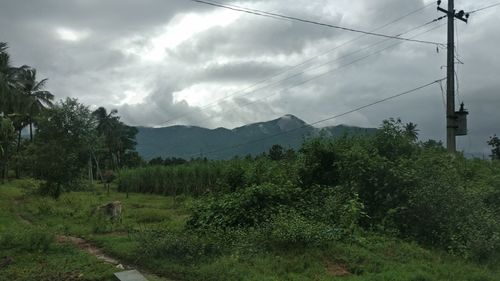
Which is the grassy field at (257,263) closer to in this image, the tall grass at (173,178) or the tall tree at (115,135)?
the tall grass at (173,178)

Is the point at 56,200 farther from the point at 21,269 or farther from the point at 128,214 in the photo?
the point at 21,269

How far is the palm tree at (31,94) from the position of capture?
155 feet

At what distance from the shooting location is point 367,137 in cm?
1504

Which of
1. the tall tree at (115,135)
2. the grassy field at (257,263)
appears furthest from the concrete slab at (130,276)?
the tall tree at (115,135)

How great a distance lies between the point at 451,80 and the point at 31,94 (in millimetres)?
44374

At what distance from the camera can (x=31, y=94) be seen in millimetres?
51094

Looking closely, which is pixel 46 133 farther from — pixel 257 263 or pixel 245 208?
pixel 257 263

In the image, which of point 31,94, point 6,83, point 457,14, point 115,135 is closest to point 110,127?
point 115,135

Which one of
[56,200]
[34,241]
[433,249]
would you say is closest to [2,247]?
[34,241]

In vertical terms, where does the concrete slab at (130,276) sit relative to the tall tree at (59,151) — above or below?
below

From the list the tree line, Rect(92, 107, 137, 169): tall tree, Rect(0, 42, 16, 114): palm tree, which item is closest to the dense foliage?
the tree line

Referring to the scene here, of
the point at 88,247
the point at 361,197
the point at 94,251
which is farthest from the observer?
the point at 361,197

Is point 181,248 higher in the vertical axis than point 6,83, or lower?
lower

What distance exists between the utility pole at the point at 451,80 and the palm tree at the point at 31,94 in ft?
127
